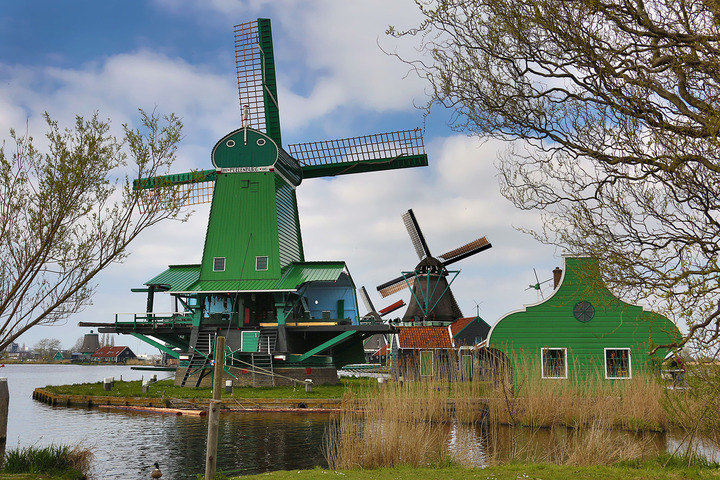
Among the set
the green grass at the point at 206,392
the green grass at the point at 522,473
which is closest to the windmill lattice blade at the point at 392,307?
the green grass at the point at 206,392

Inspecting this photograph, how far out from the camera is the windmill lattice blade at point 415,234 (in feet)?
145

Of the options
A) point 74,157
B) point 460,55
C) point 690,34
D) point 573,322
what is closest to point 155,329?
point 573,322

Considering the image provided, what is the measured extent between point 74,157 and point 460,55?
6052 millimetres

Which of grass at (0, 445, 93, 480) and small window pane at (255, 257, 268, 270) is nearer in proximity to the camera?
grass at (0, 445, 93, 480)

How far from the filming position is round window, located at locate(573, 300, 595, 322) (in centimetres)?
2684

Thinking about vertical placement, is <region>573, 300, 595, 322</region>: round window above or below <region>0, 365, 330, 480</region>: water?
above

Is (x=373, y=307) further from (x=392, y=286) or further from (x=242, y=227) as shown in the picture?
(x=242, y=227)

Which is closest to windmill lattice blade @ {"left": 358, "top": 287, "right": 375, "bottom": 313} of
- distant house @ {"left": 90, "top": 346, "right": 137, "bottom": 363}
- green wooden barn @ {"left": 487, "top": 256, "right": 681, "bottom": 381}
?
green wooden barn @ {"left": 487, "top": 256, "right": 681, "bottom": 381}

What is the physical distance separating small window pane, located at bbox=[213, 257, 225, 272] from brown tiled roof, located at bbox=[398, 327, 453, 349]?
10.3 metres

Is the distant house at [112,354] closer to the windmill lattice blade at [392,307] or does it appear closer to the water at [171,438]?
the windmill lattice blade at [392,307]

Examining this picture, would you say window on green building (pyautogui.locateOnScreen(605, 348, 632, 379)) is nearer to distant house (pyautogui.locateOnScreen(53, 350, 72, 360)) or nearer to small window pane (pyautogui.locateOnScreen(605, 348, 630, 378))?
small window pane (pyautogui.locateOnScreen(605, 348, 630, 378))

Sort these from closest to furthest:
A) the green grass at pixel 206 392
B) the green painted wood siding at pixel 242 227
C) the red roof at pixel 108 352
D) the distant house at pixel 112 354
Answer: the green grass at pixel 206 392, the green painted wood siding at pixel 242 227, the red roof at pixel 108 352, the distant house at pixel 112 354

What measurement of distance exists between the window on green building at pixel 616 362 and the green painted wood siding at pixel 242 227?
53.3 ft

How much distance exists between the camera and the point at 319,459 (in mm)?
15039
